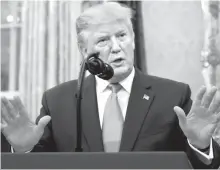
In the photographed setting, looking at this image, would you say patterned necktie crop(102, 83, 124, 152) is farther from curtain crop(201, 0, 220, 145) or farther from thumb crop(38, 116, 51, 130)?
curtain crop(201, 0, 220, 145)

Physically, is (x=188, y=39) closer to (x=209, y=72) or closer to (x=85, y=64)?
(x=209, y=72)

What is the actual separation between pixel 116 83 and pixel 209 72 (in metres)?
1.00

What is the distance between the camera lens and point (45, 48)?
2752 mm

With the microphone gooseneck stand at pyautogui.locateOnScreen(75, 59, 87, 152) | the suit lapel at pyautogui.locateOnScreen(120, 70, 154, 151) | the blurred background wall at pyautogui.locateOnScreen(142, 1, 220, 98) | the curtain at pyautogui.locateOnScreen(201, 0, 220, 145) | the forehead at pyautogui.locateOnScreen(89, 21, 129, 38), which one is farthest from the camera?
the blurred background wall at pyautogui.locateOnScreen(142, 1, 220, 98)

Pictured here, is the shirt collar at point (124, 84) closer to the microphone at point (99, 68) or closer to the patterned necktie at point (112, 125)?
the patterned necktie at point (112, 125)

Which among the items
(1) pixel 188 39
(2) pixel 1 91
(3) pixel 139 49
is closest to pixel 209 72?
(1) pixel 188 39

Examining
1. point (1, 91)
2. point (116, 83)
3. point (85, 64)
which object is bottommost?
point (1, 91)

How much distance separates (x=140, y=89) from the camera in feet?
4.46

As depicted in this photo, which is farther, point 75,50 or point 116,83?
point 75,50

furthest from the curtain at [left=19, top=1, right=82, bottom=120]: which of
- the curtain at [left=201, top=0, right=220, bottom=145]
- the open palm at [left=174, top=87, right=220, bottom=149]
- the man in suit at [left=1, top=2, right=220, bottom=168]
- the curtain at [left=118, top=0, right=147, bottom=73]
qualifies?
the open palm at [left=174, top=87, right=220, bottom=149]

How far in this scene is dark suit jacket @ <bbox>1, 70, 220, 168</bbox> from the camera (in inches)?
48.7

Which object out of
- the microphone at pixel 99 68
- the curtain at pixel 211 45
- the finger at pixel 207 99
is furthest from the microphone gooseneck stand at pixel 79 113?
the curtain at pixel 211 45

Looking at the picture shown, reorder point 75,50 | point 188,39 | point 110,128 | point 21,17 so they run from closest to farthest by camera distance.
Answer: point 110,128 < point 188,39 < point 75,50 < point 21,17

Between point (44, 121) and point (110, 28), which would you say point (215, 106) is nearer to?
point (44, 121)
